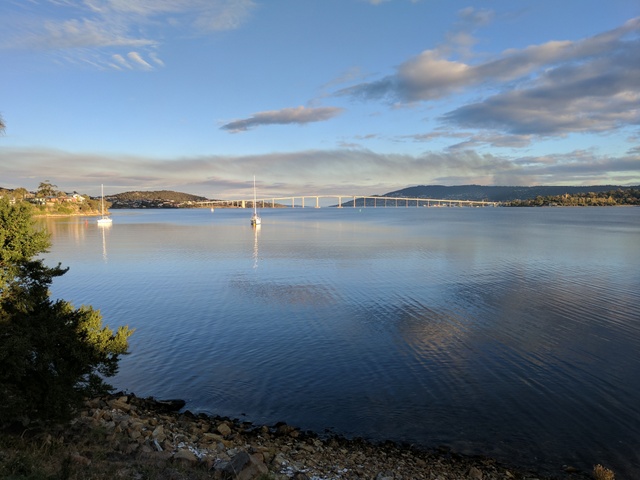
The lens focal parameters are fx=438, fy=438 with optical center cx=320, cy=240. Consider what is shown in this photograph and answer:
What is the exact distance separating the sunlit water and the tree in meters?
4.63

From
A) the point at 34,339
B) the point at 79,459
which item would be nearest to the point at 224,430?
the point at 79,459

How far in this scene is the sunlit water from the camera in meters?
12.2

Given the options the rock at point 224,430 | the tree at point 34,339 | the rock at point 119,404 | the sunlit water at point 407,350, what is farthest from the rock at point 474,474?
the rock at point 119,404

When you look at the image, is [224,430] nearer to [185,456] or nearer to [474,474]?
[185,456]

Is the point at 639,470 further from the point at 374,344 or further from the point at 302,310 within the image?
the point at 302,310

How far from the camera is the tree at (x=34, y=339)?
867 centimetres

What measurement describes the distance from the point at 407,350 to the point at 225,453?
993 centimetres

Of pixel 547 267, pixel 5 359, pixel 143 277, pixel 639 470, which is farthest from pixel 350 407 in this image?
pixel 547 267

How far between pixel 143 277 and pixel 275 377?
80.5ft

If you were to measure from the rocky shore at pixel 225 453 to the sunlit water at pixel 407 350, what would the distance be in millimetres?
835

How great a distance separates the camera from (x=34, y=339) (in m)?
9.31

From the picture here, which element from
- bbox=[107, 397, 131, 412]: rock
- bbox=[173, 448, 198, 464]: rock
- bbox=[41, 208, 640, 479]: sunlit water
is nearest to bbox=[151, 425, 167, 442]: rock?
bbox=[173, 448, 198, 464]: rock

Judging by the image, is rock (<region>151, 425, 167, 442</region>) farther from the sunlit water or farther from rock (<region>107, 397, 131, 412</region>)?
the sunlit water

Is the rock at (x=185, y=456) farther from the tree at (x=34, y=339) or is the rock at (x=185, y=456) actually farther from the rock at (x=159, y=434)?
the tree at (x=34, y=339)
